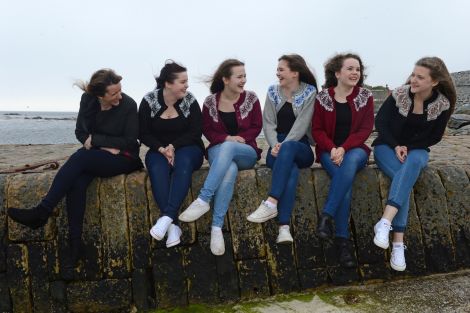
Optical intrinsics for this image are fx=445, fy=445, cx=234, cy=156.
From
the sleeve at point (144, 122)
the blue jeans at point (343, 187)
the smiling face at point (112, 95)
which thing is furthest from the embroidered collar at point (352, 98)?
the smiling face at point (112, 95)

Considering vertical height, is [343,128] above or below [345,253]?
above

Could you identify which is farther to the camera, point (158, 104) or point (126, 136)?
point (158, 104)

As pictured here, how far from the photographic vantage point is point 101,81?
437 cm

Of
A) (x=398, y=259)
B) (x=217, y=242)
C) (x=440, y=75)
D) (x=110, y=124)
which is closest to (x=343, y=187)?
(x=398, y=259)

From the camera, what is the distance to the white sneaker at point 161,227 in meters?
4.04

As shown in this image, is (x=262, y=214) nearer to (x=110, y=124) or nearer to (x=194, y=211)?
(x=194, y=211)

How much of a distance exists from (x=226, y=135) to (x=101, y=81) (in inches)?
54.0

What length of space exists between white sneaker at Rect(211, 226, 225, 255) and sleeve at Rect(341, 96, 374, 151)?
59.1 inches

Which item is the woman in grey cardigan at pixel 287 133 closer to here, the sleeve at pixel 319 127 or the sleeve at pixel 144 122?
the sleeve at pixel 319 127

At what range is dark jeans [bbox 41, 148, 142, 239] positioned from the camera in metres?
4.05

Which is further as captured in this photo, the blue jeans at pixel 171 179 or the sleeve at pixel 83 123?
the sleeve at pixel 83 123

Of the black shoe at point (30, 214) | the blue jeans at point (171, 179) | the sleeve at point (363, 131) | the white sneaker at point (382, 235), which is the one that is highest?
the sleeve at point (363, 131)

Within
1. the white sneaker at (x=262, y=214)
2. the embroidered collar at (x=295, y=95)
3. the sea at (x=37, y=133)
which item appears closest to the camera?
the white sneaker at (x=262, y=214)

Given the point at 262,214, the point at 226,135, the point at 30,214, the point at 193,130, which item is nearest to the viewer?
the point at 30,214
